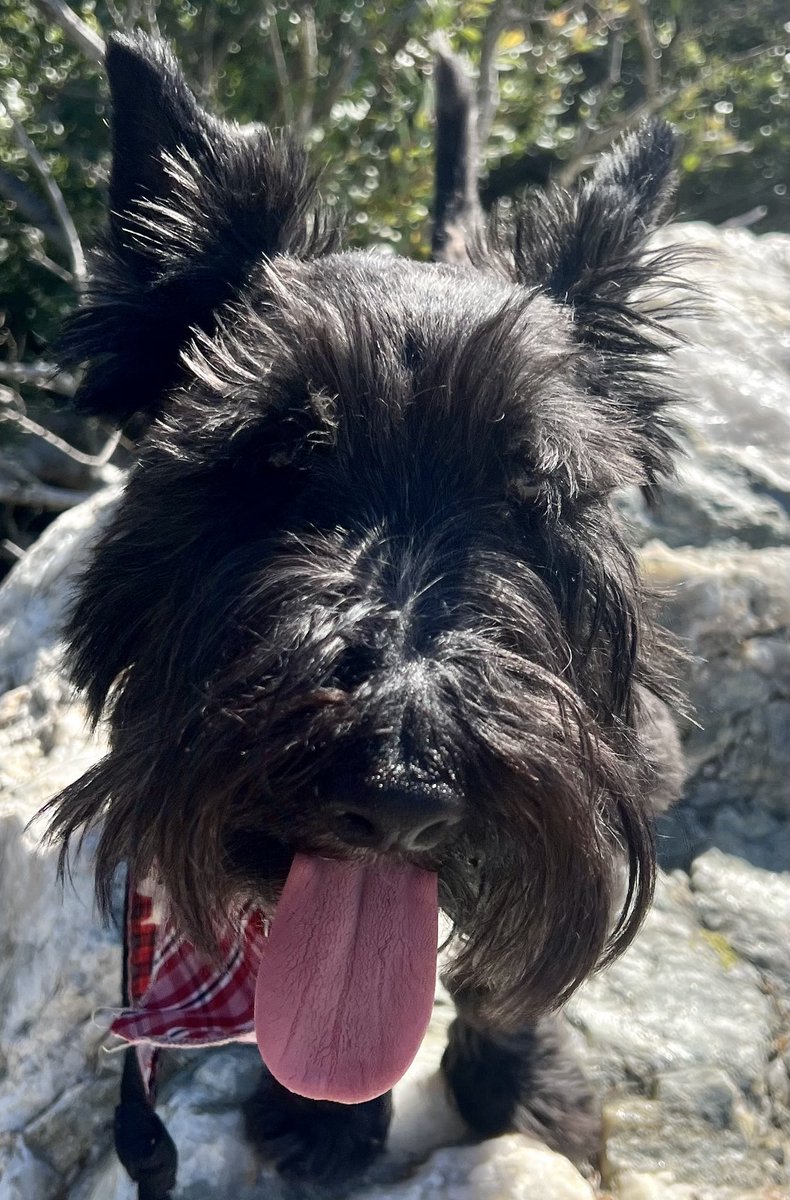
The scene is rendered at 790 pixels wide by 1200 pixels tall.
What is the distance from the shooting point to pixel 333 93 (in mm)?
5273

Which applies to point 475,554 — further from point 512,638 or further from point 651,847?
point 651,847

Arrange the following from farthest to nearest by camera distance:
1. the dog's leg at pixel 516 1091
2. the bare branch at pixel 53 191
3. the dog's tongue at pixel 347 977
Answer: the bare branch at pixel 53 191, the dog's leg at pixel 516 1091, the dog's tongue at pixel 347 977

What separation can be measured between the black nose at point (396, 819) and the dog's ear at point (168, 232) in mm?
1110

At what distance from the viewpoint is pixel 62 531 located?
3826 mm

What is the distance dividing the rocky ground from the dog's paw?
0.04 m

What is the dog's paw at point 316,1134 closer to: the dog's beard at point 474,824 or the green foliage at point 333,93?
the dog's beard at point 474,824

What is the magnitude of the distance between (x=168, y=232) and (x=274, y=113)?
13.4ft

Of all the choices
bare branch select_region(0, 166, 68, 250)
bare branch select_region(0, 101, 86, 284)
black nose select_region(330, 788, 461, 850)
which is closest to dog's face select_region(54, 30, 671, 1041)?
black nose select_region(330, 788, 461, 850)

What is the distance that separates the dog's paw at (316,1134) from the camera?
2.21 meters

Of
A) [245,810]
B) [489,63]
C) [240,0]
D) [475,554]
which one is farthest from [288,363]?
[240,0]

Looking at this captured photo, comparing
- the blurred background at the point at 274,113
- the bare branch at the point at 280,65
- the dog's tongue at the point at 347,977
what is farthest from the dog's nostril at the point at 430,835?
the bare branch at the point at 280,65

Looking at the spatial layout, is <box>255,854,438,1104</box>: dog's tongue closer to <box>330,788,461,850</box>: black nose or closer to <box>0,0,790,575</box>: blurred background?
<box>330,788,461,850</box>: black nose

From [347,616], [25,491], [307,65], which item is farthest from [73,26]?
[347,616]

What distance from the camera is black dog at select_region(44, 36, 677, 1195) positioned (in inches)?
61.5
